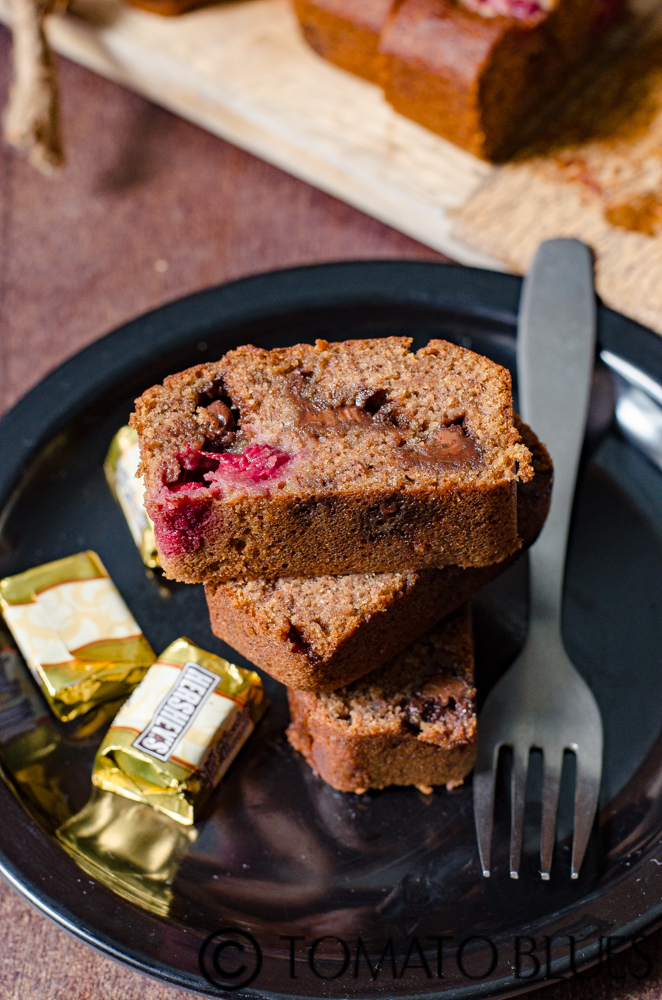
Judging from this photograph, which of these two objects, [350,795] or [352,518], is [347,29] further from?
[350,795]

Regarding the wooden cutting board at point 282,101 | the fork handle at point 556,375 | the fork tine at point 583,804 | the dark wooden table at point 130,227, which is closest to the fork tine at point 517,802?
the fork tine at point 583,804

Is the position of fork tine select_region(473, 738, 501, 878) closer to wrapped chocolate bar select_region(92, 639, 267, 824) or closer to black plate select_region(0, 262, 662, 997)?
black plate select_region(0, 262, 662, 997)

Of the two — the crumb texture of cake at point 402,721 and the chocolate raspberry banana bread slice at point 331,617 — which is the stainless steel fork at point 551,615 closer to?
the crumb texture of cake at point 402,721

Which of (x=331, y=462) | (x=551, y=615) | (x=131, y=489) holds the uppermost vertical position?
(x=331, y=462)
